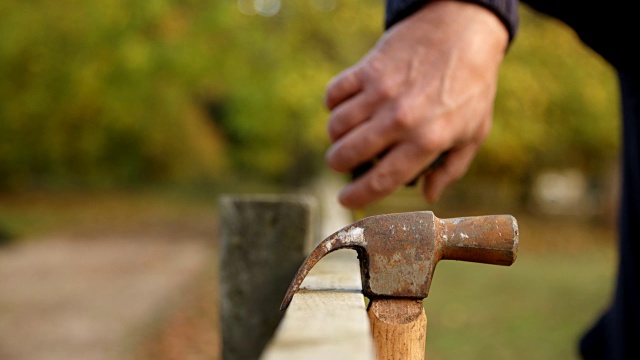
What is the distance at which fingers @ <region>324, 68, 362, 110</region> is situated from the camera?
1.60 metres

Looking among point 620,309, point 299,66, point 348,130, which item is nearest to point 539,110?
point 299,66

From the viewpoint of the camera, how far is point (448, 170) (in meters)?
1.76

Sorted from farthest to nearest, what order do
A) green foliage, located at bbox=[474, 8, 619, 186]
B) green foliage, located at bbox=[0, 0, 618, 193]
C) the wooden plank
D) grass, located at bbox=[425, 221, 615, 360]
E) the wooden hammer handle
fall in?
green foliage, located at bbox=[474, 8, 619, 186] → green foliage, located at bbox=[0, 0, 618, 193] → grass, located at bbox=[425, 221, 615, 360] → the wooden hammer handle → the wooden plank

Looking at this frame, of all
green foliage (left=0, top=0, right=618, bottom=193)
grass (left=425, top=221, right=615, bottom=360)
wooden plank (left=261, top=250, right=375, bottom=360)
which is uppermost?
green foliage (left=0, top=0, right=618, bottom=193)

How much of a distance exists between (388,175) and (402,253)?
20.2 inches

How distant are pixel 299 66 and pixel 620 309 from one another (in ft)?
30.2

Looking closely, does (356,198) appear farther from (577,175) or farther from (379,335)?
(577,175)

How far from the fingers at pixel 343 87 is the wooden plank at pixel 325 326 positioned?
1.60ft

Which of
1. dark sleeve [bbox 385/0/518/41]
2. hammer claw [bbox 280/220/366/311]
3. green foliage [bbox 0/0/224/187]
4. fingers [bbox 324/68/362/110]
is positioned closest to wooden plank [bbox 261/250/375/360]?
hammer claw [bbox 280/220/366/311]

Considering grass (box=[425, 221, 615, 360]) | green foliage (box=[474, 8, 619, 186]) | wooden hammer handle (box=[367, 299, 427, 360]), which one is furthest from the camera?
green foliage (box=[474, 8, 619, 186])

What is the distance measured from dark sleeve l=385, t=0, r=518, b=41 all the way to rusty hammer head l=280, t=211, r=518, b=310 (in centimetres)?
63

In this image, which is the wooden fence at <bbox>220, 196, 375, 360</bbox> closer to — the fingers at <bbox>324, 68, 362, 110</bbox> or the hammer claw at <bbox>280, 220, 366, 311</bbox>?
the fingers at <bbox>324, 68, 362, 110</bbox>

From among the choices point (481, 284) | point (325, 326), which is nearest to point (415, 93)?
point (325, 326)

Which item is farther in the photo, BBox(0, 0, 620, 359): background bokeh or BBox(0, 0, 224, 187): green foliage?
BBox(0, 0, 224, 187): green foliage
